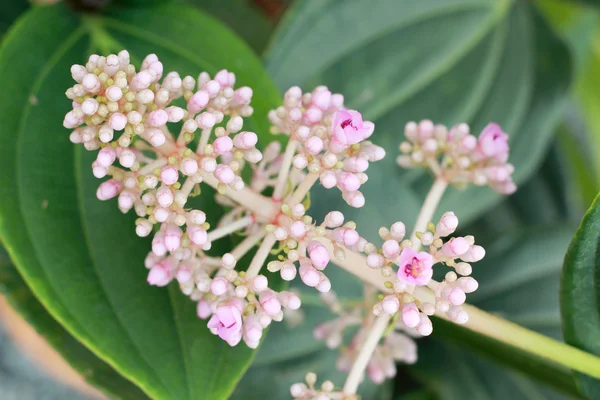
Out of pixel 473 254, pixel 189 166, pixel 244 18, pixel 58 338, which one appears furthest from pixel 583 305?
pixel 244 18

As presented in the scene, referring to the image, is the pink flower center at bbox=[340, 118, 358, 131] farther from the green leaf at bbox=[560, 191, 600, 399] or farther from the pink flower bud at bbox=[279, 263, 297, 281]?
the green leaf at bbox=[560, 191, 600, 399]

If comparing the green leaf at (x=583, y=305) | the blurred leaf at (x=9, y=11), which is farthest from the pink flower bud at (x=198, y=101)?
the blurred leaf at (x=9, y=11)

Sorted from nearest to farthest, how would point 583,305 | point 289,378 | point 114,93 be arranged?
point 114,93 < point 583,305 < point 289,378

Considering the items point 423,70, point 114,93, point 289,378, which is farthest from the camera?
point 423,70

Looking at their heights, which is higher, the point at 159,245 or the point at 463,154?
the point at 463,154

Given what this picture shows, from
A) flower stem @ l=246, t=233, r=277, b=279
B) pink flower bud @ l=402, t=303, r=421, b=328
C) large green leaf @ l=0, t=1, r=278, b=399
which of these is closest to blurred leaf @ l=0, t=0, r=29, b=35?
large green leaf @ l=0, t=1, r=278, b=399

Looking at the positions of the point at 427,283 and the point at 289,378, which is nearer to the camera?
the point at 427,283

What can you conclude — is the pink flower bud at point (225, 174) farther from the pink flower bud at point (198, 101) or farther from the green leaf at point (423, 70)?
the green leaf at point (423, 70)

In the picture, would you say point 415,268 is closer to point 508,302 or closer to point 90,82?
point 90,82
